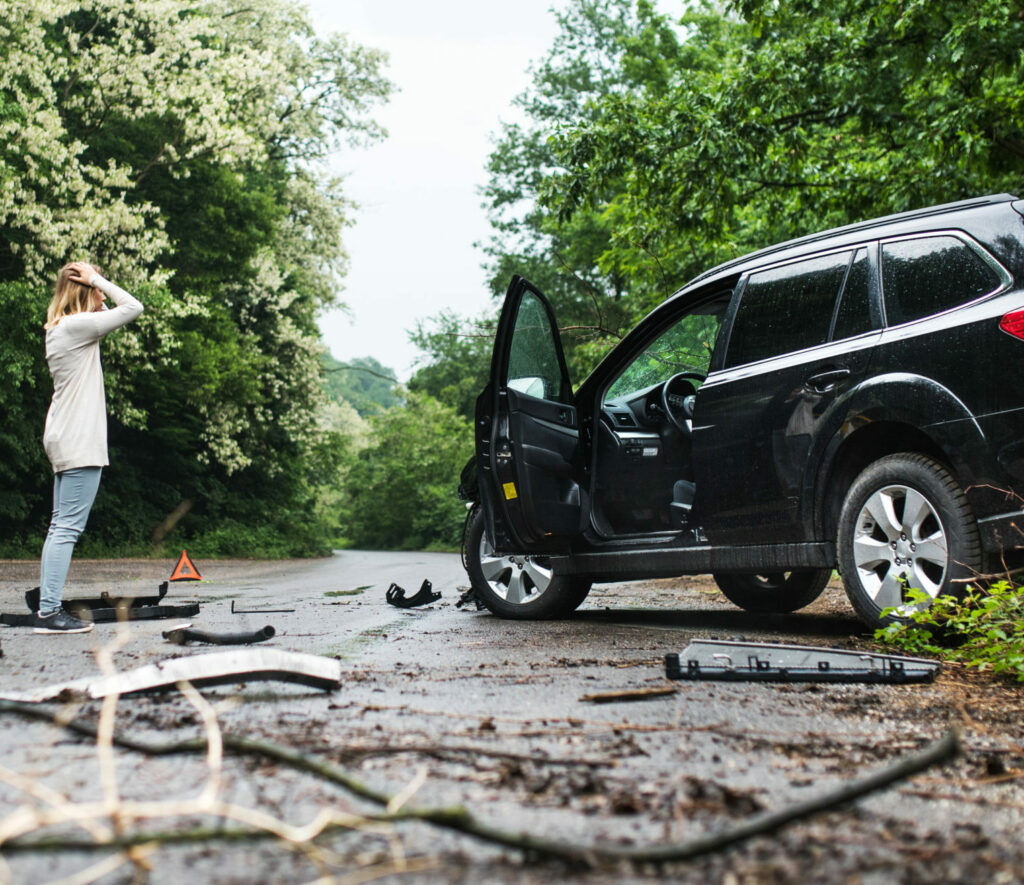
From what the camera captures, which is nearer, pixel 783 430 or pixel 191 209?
pixel 783 430

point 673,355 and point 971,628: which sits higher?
point 673,355

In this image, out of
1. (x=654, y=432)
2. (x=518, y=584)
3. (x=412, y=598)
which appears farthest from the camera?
(x=412, y=598)

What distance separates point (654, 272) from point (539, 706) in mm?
11582

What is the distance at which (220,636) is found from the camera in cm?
484

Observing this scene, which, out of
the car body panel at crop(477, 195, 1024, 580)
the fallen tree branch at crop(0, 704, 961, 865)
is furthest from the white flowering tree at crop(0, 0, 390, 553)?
the fallen tree branch at crop(0, 704, 961, 865)

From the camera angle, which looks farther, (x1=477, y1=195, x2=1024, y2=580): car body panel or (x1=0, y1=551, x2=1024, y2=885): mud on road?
(x1=477, y1=195, x2=1024, y2=580): car body panel

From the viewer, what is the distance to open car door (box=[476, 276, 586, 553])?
653 cm

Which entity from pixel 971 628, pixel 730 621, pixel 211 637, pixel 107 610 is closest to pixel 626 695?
pixel 971 628

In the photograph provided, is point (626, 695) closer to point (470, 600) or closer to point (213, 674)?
point (213, 674)

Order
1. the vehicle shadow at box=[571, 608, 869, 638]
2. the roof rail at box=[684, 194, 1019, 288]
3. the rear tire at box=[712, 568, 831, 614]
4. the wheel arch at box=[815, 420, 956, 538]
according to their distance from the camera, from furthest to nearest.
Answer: the rear tire at box=[712, 568, 831, 614] < the vehicle shadow at box=[571, 608, 869, 638] < the wheel arch at box=[815, 420, 956, 538] < the roof rail at box=[684, 194, 1019, 288]

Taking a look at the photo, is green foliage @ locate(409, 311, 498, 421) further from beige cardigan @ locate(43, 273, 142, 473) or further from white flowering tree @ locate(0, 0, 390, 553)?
beige cardigan @ locate(43, 273, 142, 473)

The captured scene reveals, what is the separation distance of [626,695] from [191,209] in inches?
874

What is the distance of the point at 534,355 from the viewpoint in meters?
7.01

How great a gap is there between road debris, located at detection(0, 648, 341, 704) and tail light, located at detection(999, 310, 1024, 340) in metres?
3.29
